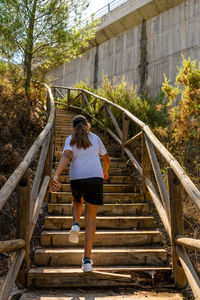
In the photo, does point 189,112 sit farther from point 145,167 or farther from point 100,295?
point 100,295

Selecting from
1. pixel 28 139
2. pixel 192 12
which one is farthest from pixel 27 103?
pixel 192 12

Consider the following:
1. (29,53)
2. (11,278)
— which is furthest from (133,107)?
(11,278)

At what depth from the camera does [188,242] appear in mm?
2205

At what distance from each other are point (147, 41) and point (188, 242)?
10224 mm

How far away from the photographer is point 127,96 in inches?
286

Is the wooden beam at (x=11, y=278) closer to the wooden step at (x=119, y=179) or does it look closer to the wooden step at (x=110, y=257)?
the wooden step at (x=110, y=257)

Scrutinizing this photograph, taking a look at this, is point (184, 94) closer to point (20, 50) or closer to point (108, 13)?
point (20, 50)

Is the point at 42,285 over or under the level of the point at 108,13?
under

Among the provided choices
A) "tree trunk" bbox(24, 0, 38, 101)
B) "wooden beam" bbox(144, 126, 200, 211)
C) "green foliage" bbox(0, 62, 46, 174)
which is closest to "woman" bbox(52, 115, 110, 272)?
"wooden beam" bbox(144, 126, 200, 211)

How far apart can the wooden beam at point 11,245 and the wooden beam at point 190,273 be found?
1386 mm

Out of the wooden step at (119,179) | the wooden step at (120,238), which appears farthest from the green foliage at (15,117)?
the wooden step at (120,238)

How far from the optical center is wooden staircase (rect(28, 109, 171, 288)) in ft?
8.37

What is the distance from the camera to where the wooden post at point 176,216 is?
2.55 meters

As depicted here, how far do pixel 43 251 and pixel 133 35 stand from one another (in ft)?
35.6
